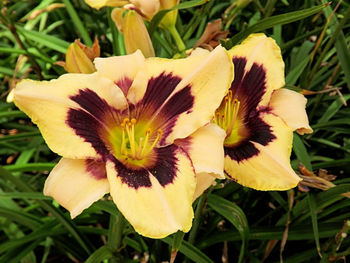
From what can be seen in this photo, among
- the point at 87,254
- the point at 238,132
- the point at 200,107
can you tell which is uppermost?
the point at 200,107

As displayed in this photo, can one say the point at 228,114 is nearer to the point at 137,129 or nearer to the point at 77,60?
the point at 137,129

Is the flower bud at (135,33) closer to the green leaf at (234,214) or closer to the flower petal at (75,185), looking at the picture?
the flower petal at (75,185)

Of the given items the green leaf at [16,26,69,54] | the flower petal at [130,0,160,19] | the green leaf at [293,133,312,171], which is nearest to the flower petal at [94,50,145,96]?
the flower petal at [130,0,160,19]

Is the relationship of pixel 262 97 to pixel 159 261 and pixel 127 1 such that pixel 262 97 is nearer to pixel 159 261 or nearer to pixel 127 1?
pixel 127 1

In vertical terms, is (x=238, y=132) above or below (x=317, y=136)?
above

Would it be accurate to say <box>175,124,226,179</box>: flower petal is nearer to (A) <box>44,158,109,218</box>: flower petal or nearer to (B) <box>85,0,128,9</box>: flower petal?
(A) <box>44,158,109,218</box>: flower petal

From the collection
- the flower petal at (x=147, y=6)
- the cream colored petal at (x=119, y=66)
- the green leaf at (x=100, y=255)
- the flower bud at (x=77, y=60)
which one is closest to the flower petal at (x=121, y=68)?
the cream colored petal at (x=119, y=66)

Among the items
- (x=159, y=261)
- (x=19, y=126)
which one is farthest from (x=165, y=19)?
(x=19, y=126)
